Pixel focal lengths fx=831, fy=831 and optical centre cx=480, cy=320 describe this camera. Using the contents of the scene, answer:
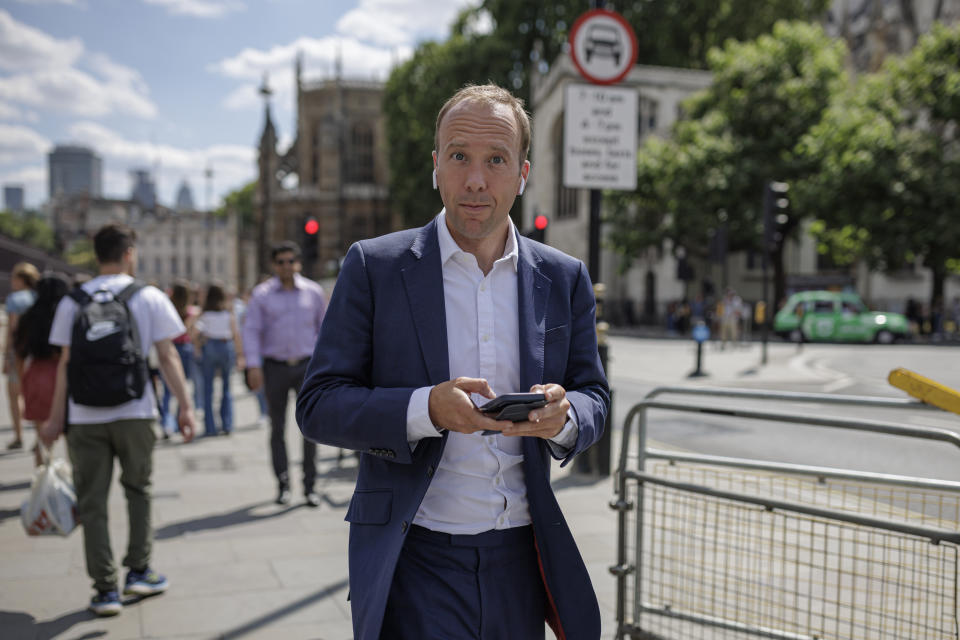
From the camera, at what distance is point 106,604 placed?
4109 millimetres

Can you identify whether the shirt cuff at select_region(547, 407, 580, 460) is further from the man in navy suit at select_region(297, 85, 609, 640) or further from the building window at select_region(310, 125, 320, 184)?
the building window at select_region(310, 125, 320, 184)

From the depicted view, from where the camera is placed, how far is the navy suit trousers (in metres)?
1.93

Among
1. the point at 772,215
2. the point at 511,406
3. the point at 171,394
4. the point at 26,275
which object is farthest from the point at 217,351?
the point at 772,215

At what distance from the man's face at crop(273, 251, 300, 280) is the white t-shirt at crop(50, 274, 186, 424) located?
207 cm

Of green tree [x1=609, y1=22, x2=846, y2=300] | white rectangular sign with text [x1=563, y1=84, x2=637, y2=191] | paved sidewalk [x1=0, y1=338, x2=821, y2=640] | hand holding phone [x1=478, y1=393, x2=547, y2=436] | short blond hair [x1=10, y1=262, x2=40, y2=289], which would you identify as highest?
green tree [x1=609, y1=22, x2=846, y2=300]

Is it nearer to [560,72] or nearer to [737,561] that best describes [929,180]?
[560,72]

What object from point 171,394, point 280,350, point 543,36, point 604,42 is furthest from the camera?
point 543,36

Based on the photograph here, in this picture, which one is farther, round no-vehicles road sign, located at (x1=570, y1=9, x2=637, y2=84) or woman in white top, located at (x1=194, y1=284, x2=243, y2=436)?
woman in white top, located at (x1=194, y1=284, x2=243, y2=436)

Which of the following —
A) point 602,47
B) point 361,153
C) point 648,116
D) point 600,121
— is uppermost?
point 361,153

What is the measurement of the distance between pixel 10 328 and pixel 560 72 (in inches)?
1394

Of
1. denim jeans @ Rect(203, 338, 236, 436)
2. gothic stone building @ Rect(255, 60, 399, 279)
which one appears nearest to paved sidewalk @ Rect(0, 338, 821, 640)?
denim jeans @ Rect(203, 338, 236, 436)

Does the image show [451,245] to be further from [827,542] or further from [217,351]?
[217,351]

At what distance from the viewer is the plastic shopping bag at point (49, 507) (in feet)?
14.2

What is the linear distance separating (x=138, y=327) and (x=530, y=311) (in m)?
3.07
